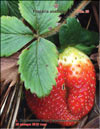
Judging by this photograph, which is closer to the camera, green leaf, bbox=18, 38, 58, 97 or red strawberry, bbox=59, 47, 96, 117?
green leaf, bbox=18, 38, 58, 97

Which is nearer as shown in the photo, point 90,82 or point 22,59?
point 22,59

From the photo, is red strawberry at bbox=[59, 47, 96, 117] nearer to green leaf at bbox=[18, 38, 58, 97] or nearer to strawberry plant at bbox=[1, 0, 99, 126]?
strawberry plant at bbox=[1, 0, 99, 126]

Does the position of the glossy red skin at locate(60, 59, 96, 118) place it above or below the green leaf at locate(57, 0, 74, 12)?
below

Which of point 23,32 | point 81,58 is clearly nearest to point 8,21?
point 23,32

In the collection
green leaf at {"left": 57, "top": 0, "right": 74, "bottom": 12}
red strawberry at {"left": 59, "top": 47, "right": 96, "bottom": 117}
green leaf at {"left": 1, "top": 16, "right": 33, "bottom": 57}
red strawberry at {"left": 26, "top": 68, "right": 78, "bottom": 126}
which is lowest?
red strawberry at {"left": 26, "top": 68, "right": 78, "bottom": 126}

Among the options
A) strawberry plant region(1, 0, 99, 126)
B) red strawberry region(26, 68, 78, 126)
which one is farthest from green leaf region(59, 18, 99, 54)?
red strawberry region(26, 68, 78, 126)

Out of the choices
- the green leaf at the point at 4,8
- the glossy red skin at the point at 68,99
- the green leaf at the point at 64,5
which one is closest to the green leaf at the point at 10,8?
the green leaf at the point at 4,8

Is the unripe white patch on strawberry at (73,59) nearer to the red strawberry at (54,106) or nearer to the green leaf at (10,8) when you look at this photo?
the red strawberry at (54,106)

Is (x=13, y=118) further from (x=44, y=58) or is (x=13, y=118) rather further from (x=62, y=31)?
(x=62, y=31)
